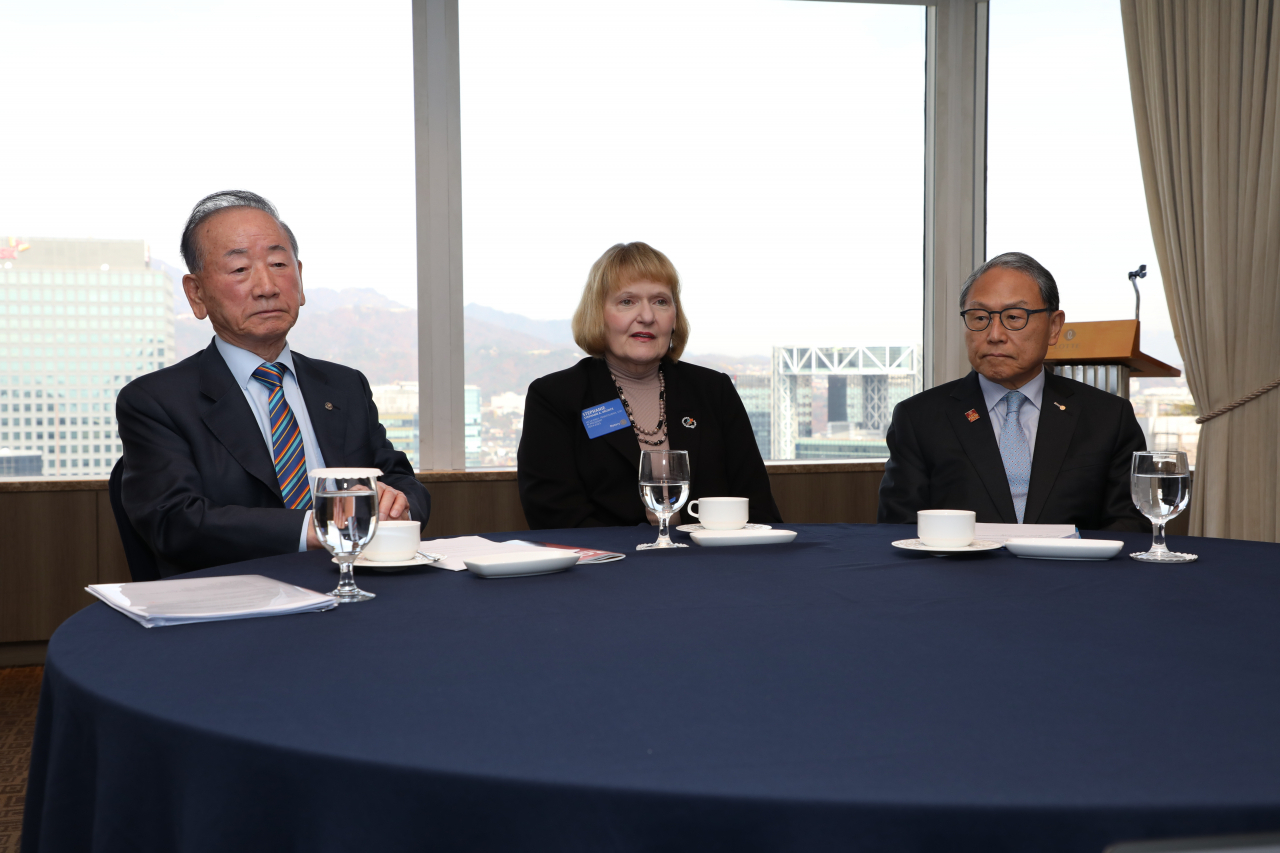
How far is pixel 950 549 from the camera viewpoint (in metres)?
1.61

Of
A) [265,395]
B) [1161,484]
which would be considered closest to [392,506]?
[265,395]

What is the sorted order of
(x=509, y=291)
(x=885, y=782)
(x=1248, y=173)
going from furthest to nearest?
(x=509, y=291) → (x=1248, y=173) → (x=885, y=782)

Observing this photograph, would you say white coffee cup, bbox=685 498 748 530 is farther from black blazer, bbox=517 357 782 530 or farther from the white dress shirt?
the white dress shirt

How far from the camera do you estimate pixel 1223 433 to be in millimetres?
4039

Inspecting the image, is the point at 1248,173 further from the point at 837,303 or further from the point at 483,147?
the point at 483,147

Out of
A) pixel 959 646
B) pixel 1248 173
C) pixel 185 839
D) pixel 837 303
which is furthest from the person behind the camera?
pixel 837 303

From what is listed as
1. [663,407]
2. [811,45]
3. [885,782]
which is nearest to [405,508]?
[663,407]

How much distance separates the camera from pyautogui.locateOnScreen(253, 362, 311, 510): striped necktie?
2096mm

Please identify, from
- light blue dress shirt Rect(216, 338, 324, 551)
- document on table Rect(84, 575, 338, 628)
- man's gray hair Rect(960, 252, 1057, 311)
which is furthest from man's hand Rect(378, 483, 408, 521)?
man's gray hair Rect(960, 252, 1057, 311)

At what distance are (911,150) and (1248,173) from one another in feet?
4.78

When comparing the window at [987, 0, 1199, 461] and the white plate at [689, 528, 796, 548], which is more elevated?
the window at [987, 0, 1199, 461]

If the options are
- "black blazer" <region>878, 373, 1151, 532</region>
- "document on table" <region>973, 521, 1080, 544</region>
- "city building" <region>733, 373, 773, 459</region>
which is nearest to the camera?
"document on table" <region>973, 521, 1080, 544</region>

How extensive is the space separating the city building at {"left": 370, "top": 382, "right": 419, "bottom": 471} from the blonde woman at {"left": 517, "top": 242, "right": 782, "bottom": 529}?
157cm

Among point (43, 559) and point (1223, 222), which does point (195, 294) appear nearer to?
point (43, 559)
